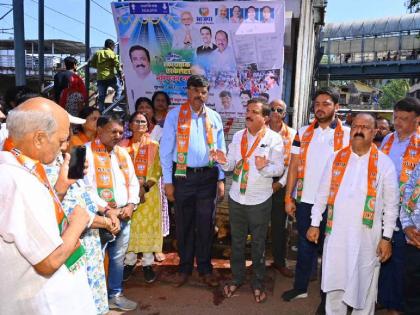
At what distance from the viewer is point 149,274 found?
4387 mm

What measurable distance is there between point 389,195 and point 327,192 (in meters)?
0.50

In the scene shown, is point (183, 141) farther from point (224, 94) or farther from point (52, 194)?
point (52, 194)

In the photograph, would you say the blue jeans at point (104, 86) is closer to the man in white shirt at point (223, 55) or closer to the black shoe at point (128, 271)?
the man in white shirt at point (223, 55)

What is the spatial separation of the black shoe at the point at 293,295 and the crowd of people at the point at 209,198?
0.01 meters

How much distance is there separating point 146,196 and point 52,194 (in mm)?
2593

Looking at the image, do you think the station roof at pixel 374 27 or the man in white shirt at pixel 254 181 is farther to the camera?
the station roof at pixel 374 27

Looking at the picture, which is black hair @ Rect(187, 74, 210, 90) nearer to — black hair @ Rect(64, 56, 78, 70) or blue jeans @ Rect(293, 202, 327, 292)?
blue jeans @ Rect(293, 202, 327, 292)

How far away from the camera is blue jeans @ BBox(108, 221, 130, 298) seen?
3.63m

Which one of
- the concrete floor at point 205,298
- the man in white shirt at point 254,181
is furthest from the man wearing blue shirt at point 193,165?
the man in white shirt at point 254,181

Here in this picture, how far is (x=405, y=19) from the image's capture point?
134 ft

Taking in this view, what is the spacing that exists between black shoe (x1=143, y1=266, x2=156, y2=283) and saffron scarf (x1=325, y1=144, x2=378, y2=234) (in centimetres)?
216

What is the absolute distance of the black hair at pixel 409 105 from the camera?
360 cm

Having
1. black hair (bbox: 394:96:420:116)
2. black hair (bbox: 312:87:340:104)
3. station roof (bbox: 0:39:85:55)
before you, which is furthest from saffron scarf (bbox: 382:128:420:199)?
station roof (bbox: 0:39:85:55)

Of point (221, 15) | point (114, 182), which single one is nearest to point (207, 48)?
point (221, 15)
